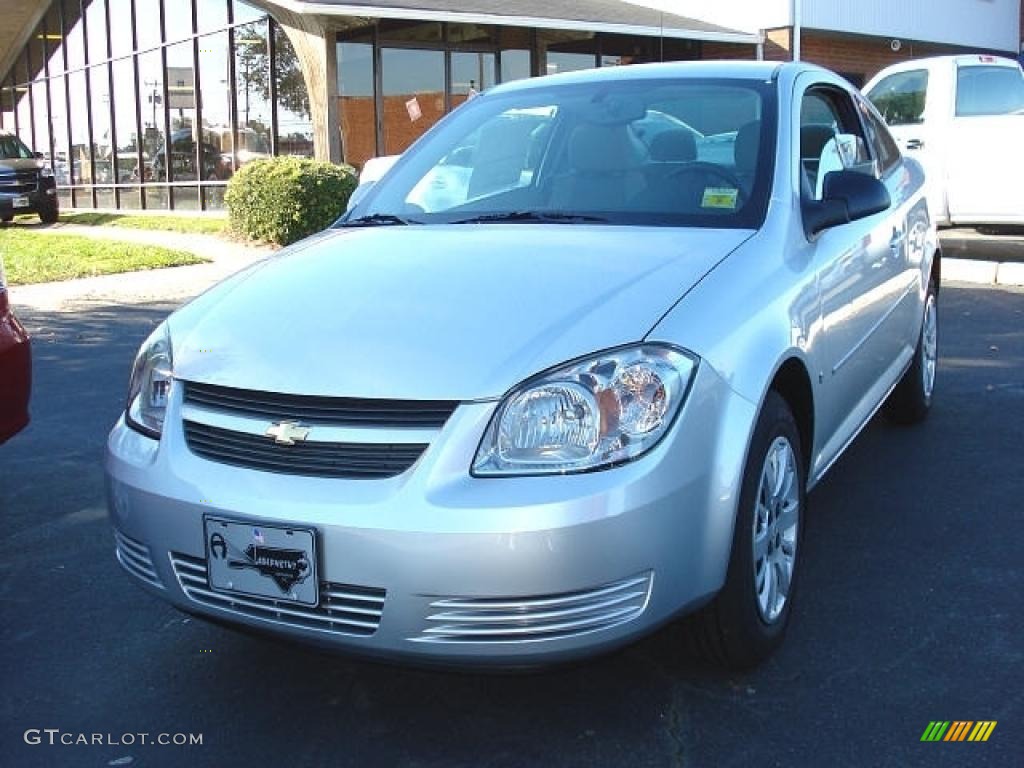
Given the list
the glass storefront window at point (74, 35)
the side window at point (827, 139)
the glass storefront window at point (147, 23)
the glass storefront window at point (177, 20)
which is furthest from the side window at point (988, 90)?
the glass storefront window at point (74, 35)

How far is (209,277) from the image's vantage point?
38.8 feet

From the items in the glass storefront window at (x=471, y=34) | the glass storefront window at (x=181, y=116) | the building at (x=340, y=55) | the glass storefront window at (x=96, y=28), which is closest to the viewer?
the building at (x=340, y=55)

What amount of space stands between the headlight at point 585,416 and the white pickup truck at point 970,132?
9016 millimetres

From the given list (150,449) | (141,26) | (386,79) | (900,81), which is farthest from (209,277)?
(141,26)

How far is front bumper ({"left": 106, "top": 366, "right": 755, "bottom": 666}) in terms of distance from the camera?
2.32m

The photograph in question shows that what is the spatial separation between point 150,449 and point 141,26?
21064mm

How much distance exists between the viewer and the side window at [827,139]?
3787 millimetres

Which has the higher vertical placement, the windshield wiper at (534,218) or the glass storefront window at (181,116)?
the glass storefront window at (181,116)

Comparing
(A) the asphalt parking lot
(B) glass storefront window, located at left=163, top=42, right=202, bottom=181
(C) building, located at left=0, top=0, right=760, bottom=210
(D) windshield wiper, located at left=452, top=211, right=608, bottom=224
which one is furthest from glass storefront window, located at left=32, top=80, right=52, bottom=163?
(D) windshield wiper, located at left=452, top=211, right=608, bottom=224

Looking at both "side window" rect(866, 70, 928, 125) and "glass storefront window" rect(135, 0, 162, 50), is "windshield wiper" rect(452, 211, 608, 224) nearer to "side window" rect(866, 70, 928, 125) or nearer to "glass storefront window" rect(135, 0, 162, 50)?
"side window" rect(866, 70, 928, 125)

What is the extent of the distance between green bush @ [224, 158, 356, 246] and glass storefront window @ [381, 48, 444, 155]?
3381mm

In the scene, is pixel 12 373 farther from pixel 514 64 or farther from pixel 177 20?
pixel 177 20

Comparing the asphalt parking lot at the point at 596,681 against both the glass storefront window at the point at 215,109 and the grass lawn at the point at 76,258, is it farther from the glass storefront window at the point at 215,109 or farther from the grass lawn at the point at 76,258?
the glass storefront window at the point at 215,109

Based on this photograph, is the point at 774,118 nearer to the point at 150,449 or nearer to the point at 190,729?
the point at 150,449
